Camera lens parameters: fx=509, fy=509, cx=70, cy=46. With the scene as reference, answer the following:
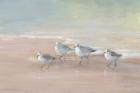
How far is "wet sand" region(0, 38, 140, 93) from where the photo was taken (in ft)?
12.4

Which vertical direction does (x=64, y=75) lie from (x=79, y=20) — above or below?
below

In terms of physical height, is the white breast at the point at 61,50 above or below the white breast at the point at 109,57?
above

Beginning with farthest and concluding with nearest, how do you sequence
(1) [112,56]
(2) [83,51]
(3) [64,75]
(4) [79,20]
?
(4) [79,20] → (2) [83,51] → (1) [112,56] → (3) [64,75]

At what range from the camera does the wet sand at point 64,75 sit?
377cm

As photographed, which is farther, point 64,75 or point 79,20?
point 79,20

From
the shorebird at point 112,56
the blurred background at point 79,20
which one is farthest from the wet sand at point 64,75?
the blurred background at point 79,20

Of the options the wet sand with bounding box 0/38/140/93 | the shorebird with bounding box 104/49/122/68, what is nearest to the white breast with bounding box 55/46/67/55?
the wet sand with bounding box 0/38/140/93

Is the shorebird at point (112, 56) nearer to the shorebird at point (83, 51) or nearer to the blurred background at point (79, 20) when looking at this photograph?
the shorebird at point (83, 51)

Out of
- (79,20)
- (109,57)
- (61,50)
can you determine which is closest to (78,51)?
(61,50)

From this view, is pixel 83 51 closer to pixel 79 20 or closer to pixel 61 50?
pixel 61 50

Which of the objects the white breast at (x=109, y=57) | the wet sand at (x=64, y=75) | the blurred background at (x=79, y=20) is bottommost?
the wet sand at (x=64, y=75)

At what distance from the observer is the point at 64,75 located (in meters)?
4.06

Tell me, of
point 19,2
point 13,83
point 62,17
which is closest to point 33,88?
point 13,83

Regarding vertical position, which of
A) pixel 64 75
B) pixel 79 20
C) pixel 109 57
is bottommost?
pixel 64 75
